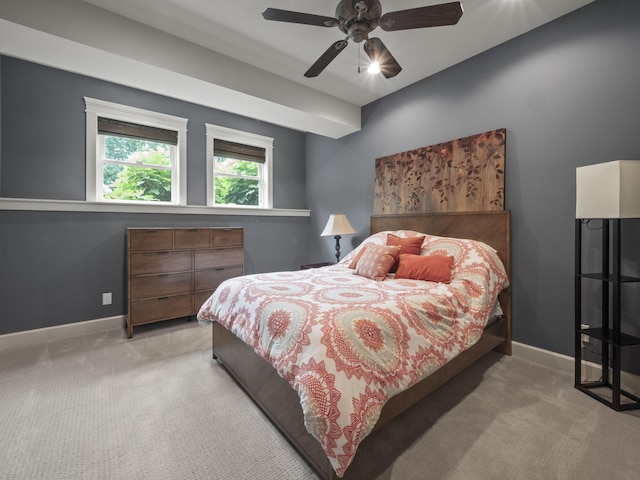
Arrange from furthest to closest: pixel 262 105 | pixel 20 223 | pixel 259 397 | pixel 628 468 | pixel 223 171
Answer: pixel 223 171, pixel 262 105, pixel 20 223, pixel 259 397, pixel 628 468

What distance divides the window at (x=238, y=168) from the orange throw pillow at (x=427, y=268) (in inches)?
108

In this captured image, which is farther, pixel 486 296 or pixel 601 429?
pixel 486 296

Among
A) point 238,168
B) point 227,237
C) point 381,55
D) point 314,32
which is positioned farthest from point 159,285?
point 381,55

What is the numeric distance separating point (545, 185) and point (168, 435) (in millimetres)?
3226

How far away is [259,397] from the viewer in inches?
70.2

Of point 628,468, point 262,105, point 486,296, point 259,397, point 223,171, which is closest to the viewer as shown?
point 628,468

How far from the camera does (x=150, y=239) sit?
304 cm

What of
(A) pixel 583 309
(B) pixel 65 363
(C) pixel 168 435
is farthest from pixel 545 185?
(B) pixel 65 363

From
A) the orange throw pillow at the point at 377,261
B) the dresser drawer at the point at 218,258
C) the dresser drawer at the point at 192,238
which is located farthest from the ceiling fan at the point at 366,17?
the dresser drawer at the point at 218,258

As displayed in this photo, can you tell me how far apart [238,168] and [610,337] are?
4338 mm

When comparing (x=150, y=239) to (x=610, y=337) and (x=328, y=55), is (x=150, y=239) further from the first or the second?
(x=610, y=337)

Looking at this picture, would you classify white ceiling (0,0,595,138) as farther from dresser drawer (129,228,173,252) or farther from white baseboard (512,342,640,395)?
white baseboard (512,342,640,395)

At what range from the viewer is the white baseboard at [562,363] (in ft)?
6.53

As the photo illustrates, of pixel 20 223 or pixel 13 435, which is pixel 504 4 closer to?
pixel 13 435
